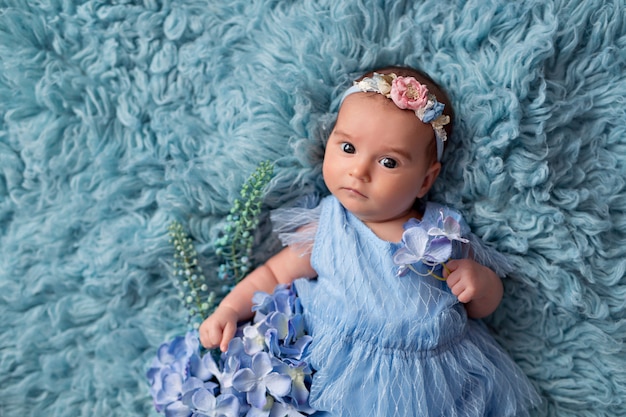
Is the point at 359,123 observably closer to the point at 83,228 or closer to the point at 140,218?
the point at 140,218

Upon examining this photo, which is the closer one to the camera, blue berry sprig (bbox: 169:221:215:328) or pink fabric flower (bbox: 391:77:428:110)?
pink fabric flower (bbox: 391:77:428:110)

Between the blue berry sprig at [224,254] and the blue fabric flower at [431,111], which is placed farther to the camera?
the blue berry sprig at [224,254]

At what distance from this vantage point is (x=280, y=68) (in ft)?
4.19

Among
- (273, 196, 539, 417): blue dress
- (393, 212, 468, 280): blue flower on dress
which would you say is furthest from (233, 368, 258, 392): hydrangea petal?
(393, 212, 468, 280): blue flower on dress

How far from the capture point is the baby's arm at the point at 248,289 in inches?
49.1

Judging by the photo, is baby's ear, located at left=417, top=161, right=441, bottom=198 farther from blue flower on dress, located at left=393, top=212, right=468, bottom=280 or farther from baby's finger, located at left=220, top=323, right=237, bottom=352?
baby's finger, located at left=220, top=323, right=237, bottom=352

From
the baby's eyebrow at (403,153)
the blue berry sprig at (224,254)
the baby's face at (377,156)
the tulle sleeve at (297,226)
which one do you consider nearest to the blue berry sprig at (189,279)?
the blue berry sprig at (224,254)

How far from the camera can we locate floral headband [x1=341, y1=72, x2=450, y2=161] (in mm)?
1150

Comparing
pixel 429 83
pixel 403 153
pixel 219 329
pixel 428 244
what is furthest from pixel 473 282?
pixel 219 329

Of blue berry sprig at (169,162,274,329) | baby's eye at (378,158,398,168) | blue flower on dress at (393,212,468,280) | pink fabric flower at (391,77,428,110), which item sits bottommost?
blue berry sprig at (169,162,274,329)

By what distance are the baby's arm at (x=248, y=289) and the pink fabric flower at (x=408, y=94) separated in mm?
371

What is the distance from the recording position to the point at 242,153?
1280 millimetres

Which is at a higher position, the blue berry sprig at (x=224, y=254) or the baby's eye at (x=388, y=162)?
the baby's eye at (x=388, y=162)

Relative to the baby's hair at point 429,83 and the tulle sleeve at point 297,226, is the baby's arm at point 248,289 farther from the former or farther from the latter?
the baby's hair at point 429,83
